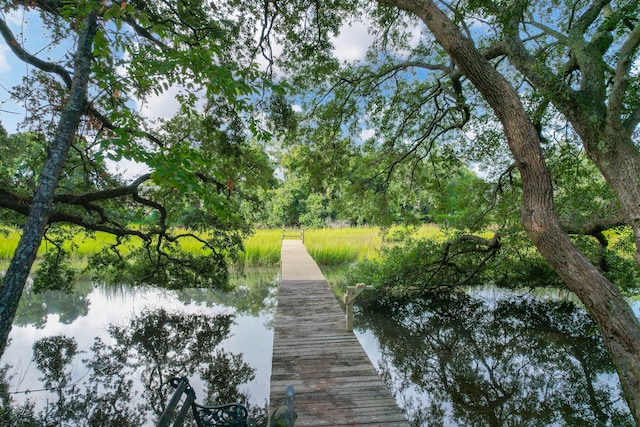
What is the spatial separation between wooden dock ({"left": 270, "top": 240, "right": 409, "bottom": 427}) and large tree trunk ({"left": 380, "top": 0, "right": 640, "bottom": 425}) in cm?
184

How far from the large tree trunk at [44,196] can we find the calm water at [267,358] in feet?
8.43

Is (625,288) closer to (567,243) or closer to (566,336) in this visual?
(566,336)

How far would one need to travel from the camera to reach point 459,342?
21.7ft

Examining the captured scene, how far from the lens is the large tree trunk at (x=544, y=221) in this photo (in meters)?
2.65

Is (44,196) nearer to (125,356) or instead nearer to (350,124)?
(125,356)

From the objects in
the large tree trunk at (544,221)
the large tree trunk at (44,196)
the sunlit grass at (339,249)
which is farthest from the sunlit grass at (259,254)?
the large tree trunk at (544,221)

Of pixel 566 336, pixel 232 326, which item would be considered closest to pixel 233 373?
pixel 232 326

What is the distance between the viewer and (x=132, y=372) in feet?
17.5

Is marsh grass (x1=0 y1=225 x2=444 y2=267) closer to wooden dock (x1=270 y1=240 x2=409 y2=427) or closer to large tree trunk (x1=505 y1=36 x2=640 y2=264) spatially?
wooden dock (x1=270 y1=240 x2=409 y2=427)

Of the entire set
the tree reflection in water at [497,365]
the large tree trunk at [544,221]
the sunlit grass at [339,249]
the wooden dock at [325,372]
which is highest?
the large tree trunk at [544,221]

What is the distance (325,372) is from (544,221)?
282cm

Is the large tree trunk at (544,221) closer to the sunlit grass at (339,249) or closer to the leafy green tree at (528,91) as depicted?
the leafy green tree at (528,91)

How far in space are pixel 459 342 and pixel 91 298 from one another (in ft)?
Result: 30.7

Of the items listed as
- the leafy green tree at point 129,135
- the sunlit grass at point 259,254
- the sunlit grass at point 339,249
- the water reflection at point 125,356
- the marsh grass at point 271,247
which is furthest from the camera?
the sunlit grass at point 339,249
